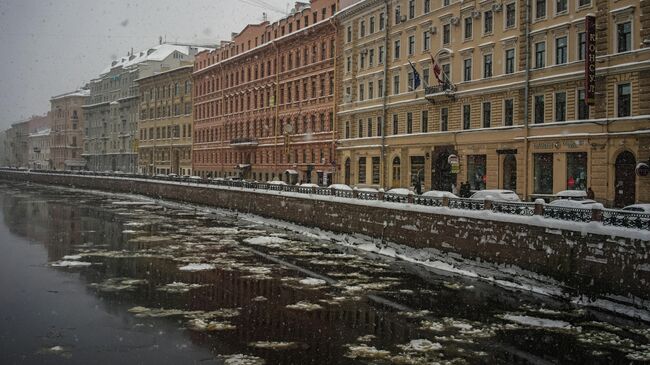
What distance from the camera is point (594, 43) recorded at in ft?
105

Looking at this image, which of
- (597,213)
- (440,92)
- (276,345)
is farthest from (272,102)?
(276,345)

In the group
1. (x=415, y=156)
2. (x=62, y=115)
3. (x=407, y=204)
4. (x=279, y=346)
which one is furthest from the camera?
(x=62, y=115)

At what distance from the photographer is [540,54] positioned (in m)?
37.2

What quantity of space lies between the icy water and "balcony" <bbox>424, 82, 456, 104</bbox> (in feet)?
57.8

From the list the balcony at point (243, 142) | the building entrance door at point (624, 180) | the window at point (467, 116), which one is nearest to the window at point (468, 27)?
the window at point (467, 116)

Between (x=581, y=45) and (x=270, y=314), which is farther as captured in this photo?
(x=581, y=45)

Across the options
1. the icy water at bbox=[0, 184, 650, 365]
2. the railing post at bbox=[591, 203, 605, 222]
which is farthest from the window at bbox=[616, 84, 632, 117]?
the icy water at bbox=[0, 184, 650, 365]

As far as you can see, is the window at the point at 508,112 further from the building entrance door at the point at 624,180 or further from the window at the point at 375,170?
the window at the point at 375,170

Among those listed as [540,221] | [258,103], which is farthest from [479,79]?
[258,103]

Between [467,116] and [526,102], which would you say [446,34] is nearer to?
[467,116]

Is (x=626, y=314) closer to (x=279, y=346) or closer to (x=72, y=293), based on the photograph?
(x=279, y=346)

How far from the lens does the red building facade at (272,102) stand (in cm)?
6112

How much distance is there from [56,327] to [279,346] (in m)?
5.87

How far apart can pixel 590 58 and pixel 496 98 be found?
857cm
